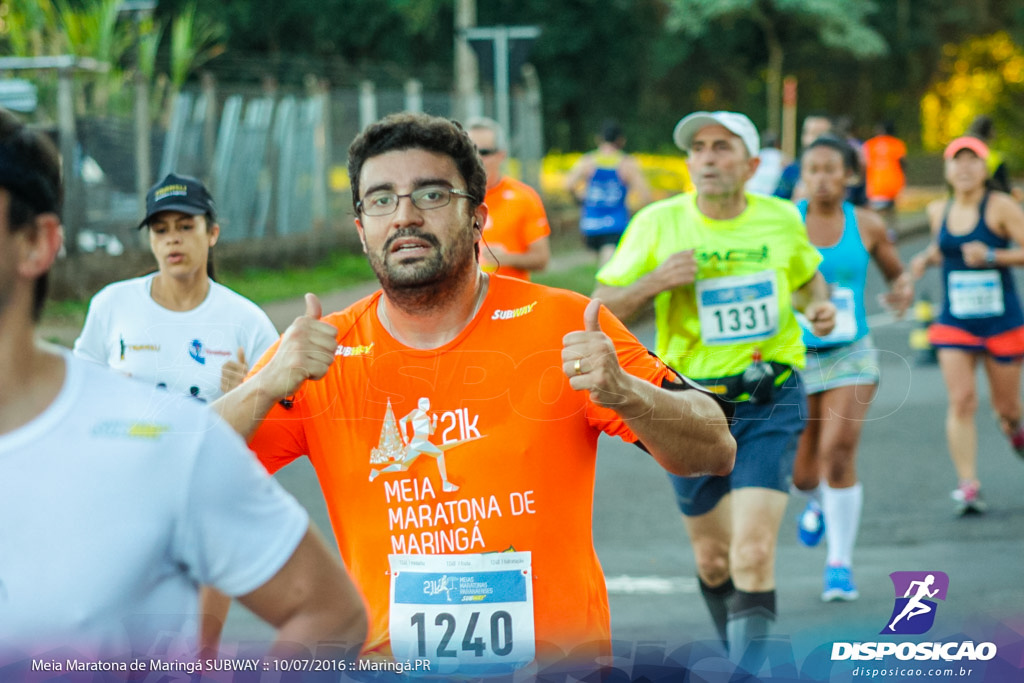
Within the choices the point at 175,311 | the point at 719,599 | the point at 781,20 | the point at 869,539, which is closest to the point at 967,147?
the point at 869,539

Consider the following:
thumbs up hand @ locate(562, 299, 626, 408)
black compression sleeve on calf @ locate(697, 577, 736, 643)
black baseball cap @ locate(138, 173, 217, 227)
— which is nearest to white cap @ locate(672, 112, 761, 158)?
black compression sleeve on calf @ locate(697, 577, 736, 643)

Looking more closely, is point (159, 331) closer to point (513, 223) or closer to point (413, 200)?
point (413, 200)

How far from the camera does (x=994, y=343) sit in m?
7.50

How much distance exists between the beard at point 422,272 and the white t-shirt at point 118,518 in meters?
1.08

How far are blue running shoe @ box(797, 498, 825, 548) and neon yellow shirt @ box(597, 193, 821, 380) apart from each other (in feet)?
6.35

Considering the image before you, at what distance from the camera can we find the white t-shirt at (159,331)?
4.30 meters

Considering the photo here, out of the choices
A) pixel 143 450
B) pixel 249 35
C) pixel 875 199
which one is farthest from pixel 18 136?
pixel 249 35

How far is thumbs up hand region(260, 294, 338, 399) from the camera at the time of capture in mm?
2576

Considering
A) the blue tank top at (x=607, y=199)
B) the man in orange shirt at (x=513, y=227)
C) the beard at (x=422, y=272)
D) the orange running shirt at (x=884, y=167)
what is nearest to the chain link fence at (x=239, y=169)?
the blue tank top at (x=607, y=199)

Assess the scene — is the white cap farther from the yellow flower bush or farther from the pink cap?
the yellow flower bush

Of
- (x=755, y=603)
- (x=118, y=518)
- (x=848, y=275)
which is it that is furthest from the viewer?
(x=848, y=275)

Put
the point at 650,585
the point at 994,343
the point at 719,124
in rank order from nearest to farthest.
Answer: the point at 719,124 < the point at 650,585 < the point at 994,343

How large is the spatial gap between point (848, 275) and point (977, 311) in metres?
1.45

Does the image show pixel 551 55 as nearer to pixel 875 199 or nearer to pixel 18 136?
pixel 875 199
